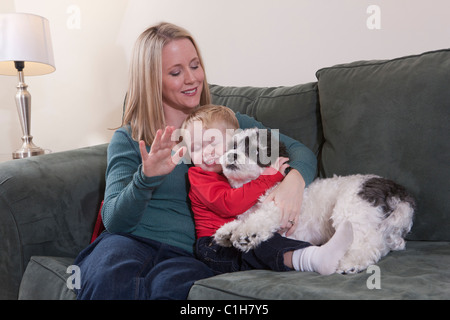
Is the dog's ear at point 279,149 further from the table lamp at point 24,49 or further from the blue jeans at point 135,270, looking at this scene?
the table lamp at point 24,49

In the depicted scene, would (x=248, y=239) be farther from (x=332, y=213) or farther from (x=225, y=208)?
(x=332, y=213)

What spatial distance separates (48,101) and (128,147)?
2417 mm

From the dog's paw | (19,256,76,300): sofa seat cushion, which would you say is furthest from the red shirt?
(19,256,76,300): sofa seat cushion

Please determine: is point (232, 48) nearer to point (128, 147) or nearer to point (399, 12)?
point (399, 12)

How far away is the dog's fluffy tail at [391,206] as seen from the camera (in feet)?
4.80

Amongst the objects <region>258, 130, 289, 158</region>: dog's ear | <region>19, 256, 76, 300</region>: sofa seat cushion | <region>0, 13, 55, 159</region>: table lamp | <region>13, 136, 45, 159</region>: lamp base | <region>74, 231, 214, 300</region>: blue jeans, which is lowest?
<region>19, 256, 76, 300</region>: sofa seat cushion

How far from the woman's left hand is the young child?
42mm

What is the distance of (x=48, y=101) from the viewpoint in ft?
12.5

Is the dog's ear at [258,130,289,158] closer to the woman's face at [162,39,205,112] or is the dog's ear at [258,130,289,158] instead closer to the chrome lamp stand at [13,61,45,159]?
the woman's face at [162,39,205,112]

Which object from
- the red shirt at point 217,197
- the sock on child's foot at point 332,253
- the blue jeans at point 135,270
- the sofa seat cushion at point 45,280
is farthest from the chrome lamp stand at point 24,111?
the sock on child's foot at point 332,253

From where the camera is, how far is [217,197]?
1529 millimetres

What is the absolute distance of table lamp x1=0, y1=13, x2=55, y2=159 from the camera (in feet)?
8.87

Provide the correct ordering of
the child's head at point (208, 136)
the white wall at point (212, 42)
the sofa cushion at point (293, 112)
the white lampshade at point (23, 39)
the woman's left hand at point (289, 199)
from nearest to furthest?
the woman's left hand at point (289, 199) < the child's head at point (208, 136) < the sofa cushion at point (293, 112) < the white wall at point (212, 42) < the white lampshade at point (23, 39)

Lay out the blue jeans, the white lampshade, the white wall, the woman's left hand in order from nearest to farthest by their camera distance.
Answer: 1. the blue jeans
2. the woman's left hand
3. the white wall
4. the white lampshade
